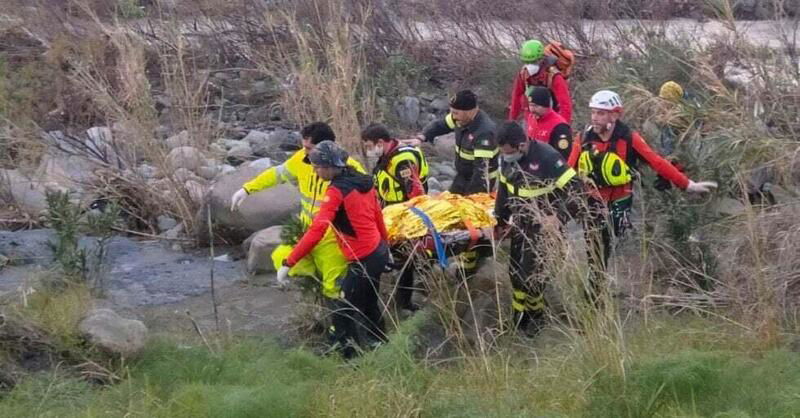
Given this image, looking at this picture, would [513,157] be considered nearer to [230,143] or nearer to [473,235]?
[473,235]

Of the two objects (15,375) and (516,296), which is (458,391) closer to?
(516,296)

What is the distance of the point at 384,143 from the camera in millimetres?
8398

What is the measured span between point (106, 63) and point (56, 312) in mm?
9387

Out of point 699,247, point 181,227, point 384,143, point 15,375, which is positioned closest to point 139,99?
point 181,227

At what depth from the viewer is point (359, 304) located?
24.7 ft

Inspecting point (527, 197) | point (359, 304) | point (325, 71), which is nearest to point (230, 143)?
point (325, 71)

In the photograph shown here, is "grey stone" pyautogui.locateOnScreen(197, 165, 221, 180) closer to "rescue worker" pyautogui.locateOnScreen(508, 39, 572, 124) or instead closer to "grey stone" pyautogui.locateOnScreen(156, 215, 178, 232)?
"grey stone" pyautogui.locateOnScreen(156, 215, 178, 232)

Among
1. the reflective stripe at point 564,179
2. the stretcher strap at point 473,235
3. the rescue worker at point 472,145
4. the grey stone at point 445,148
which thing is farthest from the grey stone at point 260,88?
the reflective stripe at point 564,179

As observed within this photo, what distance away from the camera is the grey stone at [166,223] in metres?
11.0

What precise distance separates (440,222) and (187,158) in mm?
4275

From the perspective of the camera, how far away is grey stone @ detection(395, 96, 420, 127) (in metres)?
14.6

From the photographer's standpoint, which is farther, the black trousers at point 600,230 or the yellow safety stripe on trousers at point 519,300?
the yellow safety stripe on trousers at point 519,300

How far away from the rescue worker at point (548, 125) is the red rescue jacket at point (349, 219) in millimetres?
1855

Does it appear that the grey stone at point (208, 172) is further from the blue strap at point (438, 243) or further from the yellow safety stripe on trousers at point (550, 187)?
the yellow safety stripe on trousers at point (550, 187)
